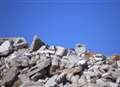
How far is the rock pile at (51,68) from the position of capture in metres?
33.6

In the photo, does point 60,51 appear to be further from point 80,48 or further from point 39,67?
point 80,48

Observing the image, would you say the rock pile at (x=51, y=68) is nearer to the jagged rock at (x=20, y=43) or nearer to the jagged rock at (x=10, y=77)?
the jagged rock at (x=10, y=77)

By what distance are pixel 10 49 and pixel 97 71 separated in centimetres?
1616

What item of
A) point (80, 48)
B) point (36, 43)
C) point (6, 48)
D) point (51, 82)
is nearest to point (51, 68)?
point (51, 82)

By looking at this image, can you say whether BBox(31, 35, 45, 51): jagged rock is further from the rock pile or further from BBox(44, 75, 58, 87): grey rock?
BBox(44, 75, 58, 87): grey rock

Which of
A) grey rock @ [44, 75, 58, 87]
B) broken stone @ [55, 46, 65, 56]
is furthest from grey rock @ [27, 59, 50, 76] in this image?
broken stone @ [55, 46, 65, 56]

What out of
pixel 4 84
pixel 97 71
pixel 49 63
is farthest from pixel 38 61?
pixel 97 71

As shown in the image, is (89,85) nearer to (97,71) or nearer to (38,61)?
(97,71)

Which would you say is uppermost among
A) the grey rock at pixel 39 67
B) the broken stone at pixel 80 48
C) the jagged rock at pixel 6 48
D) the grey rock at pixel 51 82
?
the jagged rock at pixel 6 48

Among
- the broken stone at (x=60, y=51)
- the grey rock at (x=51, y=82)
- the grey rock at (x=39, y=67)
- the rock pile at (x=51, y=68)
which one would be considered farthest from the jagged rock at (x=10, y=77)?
the broken stone at (x=60, y=51)

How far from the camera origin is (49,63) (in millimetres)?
37156

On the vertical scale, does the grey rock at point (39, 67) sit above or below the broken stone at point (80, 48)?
below

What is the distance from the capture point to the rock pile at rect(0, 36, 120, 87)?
33562 millimetres

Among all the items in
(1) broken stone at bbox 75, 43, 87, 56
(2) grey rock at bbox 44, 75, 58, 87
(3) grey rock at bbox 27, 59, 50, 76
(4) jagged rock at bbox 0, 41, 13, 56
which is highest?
(4) jagged rock at bbox 0, 41, 13, 56
